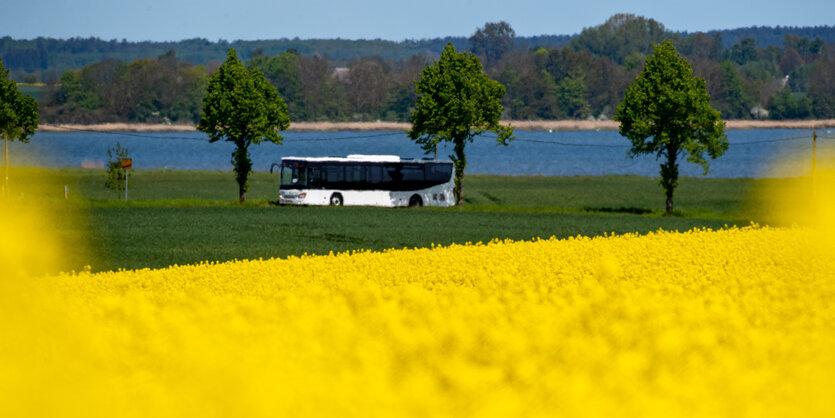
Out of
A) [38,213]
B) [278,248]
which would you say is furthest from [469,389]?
[278,248]

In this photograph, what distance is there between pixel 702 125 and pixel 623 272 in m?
46.4

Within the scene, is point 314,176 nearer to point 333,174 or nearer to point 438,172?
point 333,174

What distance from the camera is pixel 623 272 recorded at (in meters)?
16.6

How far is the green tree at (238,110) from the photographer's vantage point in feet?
223

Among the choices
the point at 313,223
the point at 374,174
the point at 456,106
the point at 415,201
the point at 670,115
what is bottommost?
the point at 415,201

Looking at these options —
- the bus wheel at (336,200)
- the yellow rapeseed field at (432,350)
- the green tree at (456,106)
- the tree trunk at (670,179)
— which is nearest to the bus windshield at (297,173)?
the bus wheel at (336,200)

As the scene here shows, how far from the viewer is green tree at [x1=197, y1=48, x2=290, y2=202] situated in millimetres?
67938

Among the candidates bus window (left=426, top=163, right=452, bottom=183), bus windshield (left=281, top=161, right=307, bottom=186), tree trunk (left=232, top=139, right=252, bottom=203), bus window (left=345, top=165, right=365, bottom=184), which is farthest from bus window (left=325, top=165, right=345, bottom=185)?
bus window (left=426, top=163, right=452, bottom=183)

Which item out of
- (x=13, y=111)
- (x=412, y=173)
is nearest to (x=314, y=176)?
(x=412, y=173)

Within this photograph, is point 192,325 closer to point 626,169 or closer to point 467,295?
point 467,295

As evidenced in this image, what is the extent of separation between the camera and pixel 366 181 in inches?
2638

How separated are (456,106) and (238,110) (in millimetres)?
13587

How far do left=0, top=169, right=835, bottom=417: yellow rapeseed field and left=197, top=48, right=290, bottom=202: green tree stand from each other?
55740 millimetres

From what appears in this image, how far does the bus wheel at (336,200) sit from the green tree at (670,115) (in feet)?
56.6
